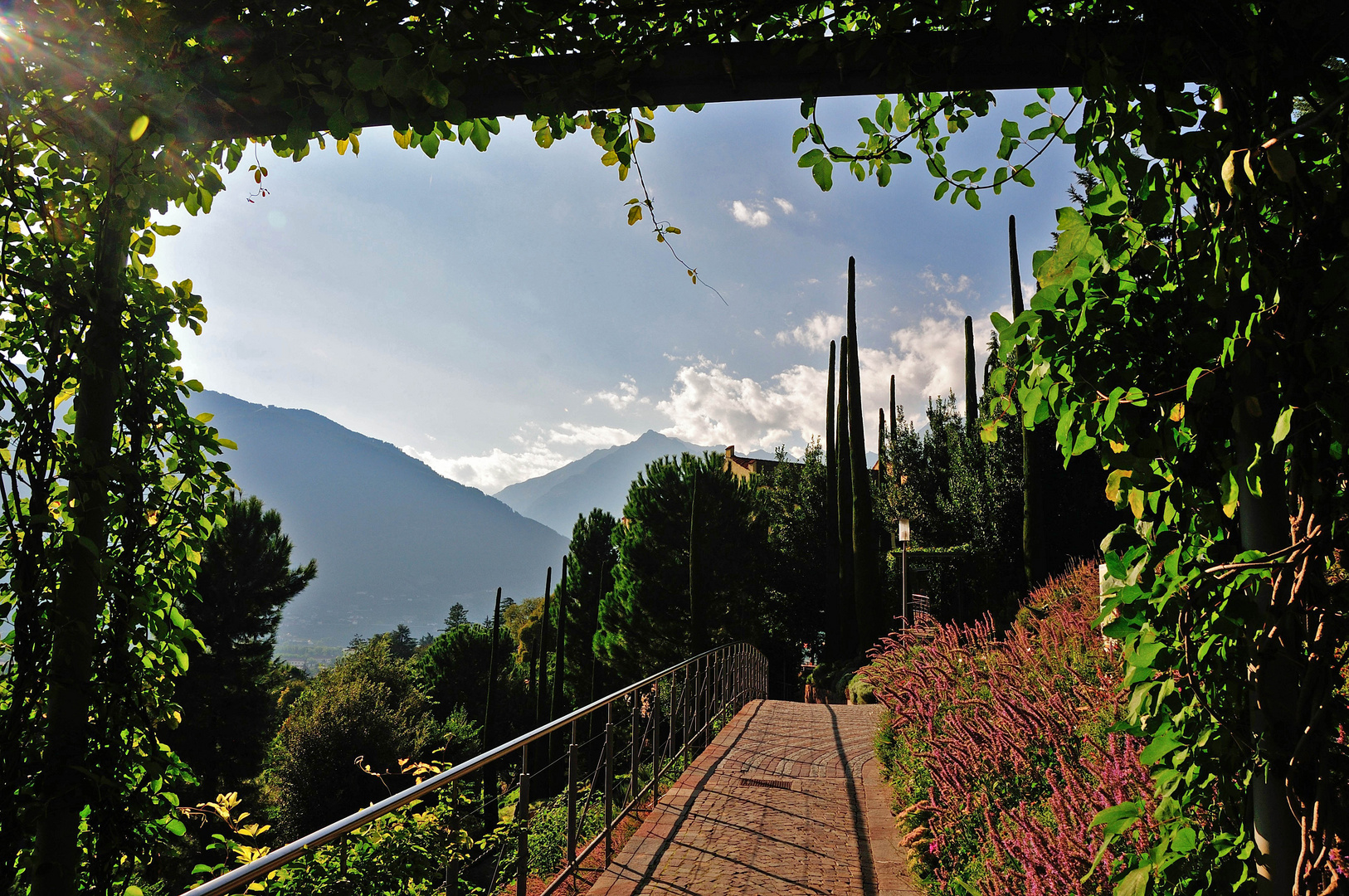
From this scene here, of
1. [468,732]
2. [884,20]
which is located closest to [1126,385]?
[884,20]

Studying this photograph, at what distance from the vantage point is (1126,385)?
1.42m

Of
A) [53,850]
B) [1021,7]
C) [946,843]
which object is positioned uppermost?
[1021,7]

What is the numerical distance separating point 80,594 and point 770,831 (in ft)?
14.4

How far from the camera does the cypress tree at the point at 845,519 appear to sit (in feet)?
68.9

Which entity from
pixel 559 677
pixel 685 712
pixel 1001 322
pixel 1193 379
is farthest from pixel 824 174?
pixel 559 677

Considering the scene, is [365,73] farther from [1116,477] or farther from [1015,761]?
[1015,761]

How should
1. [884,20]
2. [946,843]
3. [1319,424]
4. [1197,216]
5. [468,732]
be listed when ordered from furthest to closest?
[468,732] → [946,843] → [884,20] → [1197,216] → [1319,424]

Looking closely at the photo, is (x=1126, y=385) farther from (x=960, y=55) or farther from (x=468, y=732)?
(x=468, y=732)

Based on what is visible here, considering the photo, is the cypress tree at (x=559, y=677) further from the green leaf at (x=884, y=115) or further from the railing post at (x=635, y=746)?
the green leaf at (x=884, y=115)

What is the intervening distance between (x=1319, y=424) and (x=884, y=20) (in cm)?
123

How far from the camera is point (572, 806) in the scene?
3955 millimetres

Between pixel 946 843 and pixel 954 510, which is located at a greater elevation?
pixel 954 510

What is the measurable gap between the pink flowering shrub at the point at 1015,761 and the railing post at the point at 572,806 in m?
1.91

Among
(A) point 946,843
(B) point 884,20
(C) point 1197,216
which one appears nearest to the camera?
(C) point 1197,216
